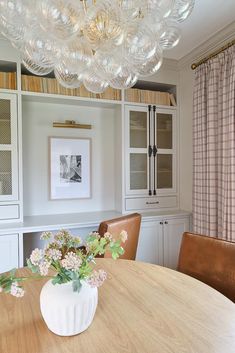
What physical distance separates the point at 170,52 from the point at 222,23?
667 mm

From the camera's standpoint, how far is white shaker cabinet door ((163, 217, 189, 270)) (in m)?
2.86

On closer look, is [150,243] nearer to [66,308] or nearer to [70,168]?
[70,168]

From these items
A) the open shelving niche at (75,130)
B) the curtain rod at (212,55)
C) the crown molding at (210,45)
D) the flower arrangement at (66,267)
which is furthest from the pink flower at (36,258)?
the crown molding at (210,45)

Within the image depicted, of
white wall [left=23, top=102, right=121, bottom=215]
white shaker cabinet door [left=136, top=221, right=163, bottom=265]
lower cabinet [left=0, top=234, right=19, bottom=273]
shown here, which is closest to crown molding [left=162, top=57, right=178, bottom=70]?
white wall [left=23, top=102, right=121, bottom=215]

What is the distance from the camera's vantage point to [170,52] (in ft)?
9.14

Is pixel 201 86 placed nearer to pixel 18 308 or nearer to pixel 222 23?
pixel 222 23

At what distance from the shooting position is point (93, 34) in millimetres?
1245

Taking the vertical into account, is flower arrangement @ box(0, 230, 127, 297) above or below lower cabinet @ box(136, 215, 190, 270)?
above

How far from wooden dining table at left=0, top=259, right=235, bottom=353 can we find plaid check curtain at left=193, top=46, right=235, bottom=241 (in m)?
1.22

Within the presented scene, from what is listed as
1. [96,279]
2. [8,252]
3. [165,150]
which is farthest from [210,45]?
[8,252]

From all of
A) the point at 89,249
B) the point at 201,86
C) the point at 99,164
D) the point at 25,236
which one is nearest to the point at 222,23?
the point at 201,86

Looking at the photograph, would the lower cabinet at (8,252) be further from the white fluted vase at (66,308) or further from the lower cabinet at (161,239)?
the white fluted vase at (66,308)

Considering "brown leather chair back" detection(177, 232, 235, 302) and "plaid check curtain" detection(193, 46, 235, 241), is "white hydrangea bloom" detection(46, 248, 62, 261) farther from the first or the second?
"plaid check curtain" detection(193, 46, 235, 241)

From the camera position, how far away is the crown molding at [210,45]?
89.0 inches
